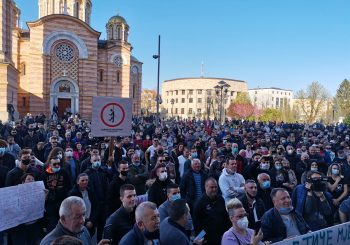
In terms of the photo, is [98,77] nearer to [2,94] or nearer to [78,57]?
[78,57]

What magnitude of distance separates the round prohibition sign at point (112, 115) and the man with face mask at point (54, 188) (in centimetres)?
145

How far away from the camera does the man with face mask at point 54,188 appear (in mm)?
5875

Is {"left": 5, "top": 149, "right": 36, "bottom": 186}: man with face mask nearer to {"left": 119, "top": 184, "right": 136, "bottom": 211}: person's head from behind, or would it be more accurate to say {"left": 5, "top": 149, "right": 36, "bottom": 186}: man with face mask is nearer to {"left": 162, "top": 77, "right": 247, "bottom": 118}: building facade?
{"left": 119, "top": 184, "right": 136, "bottom": 211}: person's head from behind

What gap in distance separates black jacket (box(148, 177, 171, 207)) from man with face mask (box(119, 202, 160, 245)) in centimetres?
256

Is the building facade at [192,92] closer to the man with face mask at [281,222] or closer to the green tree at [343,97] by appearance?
the green tree at [343,97]

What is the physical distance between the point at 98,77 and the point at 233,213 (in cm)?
4418

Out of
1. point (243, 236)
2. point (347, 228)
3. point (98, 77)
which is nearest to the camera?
point (243, 236)

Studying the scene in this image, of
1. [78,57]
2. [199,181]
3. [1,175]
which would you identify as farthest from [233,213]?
[78,57]

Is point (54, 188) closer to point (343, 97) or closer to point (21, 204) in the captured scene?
point (21, 204)

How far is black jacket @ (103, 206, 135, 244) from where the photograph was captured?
457 cm

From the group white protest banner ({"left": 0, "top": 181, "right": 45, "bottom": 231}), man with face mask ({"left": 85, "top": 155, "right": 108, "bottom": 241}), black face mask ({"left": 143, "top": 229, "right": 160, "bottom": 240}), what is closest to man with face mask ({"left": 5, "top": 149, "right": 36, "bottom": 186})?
white protest banner ({"left": 0, "top": 181, "right": 45, "bottom": 231})

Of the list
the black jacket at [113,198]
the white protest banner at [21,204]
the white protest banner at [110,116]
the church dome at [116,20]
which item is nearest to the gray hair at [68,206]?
the white protest banner at [21,204]

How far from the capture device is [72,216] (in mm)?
3826

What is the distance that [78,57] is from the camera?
4344 cm
